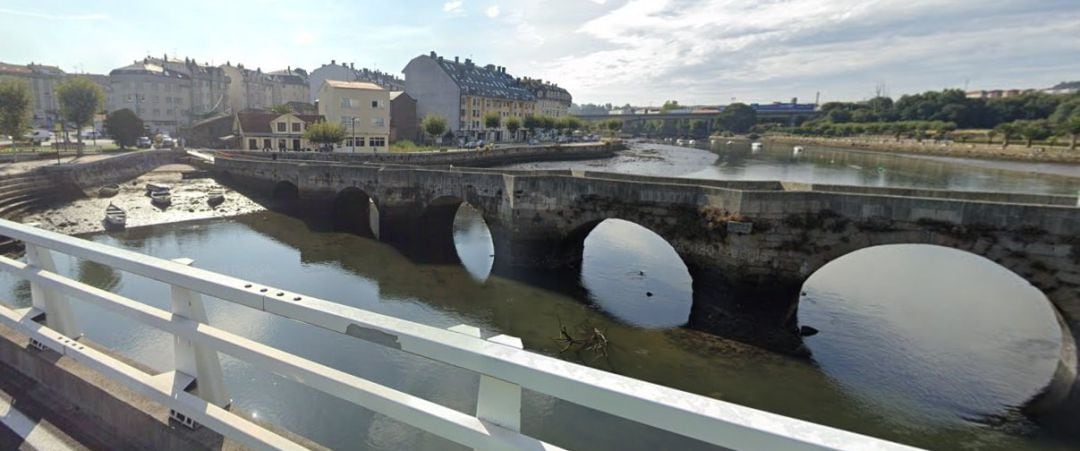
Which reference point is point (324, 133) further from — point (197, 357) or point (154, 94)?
point (154, 94)

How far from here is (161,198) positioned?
91.8ft

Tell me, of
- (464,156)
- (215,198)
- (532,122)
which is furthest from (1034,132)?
(215,198)

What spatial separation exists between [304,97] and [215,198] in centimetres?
7311

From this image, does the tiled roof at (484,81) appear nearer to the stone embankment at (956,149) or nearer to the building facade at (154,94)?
the building facade at (154,94)

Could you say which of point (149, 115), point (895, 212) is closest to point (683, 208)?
point (895, 212)

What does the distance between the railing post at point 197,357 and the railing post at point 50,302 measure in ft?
4.42

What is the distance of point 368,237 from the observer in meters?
24.3

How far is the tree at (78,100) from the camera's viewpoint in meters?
41.6

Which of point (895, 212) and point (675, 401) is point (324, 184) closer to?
point (895, 212)

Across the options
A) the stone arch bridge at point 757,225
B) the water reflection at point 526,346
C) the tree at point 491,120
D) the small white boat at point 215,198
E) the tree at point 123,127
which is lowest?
the water reflection at point 526,346

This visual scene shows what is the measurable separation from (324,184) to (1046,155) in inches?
3254

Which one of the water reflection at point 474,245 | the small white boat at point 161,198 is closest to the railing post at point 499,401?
the water reflection at point 474,245

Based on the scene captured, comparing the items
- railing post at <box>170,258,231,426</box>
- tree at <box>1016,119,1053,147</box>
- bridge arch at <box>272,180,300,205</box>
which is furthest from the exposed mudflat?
tree at <box>1016,119,1053,147</box>

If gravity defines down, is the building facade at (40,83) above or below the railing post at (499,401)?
above
